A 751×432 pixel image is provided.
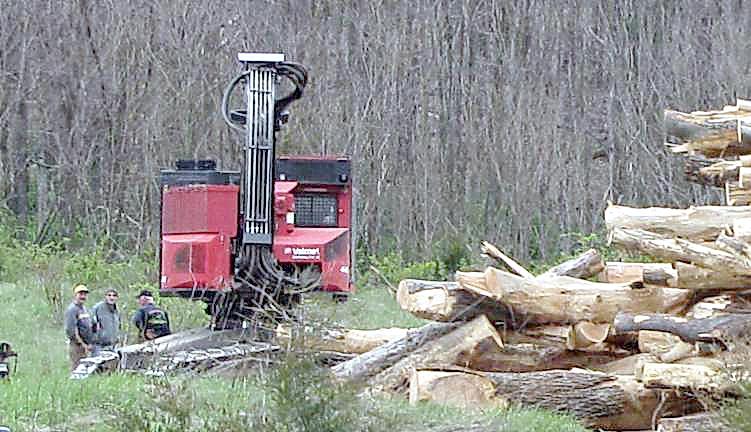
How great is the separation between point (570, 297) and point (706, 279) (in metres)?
1.34

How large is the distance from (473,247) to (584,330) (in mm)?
16458

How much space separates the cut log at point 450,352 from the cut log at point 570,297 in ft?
1.14

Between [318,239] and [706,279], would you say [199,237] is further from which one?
[706,279]

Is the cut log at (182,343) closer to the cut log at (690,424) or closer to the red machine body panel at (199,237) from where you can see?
the red machine body panel at (199,237)

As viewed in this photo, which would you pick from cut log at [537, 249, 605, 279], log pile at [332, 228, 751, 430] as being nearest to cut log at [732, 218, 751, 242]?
log pile at [332, 228, 751, 430]

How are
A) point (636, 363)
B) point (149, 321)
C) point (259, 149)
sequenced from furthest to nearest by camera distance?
1. point (149, 321)
2. point (259, 149)
3. point (636, 363)

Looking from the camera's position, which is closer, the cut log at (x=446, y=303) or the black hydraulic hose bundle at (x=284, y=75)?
the cut log at (x=446, y=303)

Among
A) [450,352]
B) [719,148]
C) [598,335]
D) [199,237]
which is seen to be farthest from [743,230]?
[199,237]

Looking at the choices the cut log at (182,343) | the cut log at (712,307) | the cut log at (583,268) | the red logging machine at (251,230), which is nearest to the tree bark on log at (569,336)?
the cut log at (712,307)

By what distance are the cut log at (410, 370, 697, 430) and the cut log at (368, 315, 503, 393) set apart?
0.32m

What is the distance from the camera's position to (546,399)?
39.2 ft

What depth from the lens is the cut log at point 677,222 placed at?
1189 cm

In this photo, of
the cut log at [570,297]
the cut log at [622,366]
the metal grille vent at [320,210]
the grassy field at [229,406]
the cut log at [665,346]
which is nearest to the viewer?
the grassy field at [229,406]

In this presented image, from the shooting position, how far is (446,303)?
12539 millimetres
